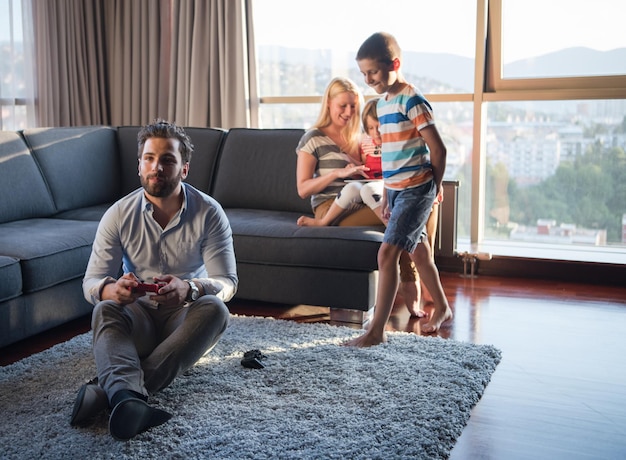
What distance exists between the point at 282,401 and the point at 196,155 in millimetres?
2109

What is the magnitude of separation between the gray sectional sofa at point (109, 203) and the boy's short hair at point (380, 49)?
0.78 meters

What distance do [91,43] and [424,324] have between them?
3273mm

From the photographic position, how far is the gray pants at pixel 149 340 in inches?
→ 83.9

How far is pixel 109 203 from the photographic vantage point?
164 inches

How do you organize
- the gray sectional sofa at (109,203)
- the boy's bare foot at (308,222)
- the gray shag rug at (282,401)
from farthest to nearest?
the boy's bare foot at (308,222) < the gray sectional sofa at (109,203) < the gray shag rug at (282,401)

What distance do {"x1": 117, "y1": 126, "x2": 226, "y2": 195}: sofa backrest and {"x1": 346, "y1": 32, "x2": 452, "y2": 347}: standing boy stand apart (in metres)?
1.40

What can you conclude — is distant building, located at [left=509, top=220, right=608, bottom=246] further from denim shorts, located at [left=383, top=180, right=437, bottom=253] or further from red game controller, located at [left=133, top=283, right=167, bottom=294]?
red game controller, located at [left=133, top=283, right=167, bottom=294]

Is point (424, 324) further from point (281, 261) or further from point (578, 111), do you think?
point (578, 111)

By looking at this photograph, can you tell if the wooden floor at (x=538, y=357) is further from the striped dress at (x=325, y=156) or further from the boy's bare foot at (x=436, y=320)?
the striped dress at (x=325, y=156)

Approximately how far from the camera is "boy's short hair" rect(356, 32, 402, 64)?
110 inches

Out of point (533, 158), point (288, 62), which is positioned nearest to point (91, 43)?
point (288, 62)

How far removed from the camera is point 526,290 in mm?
4008

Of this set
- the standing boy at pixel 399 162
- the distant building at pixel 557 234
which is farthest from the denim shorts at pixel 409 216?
the distant building at pixel 557 234

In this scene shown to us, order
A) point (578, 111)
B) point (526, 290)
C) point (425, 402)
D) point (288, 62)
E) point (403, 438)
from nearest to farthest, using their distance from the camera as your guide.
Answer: point (403, 438) → point (425, 402) → point (526, 290) → point (578, 111) → point (288, 62)
